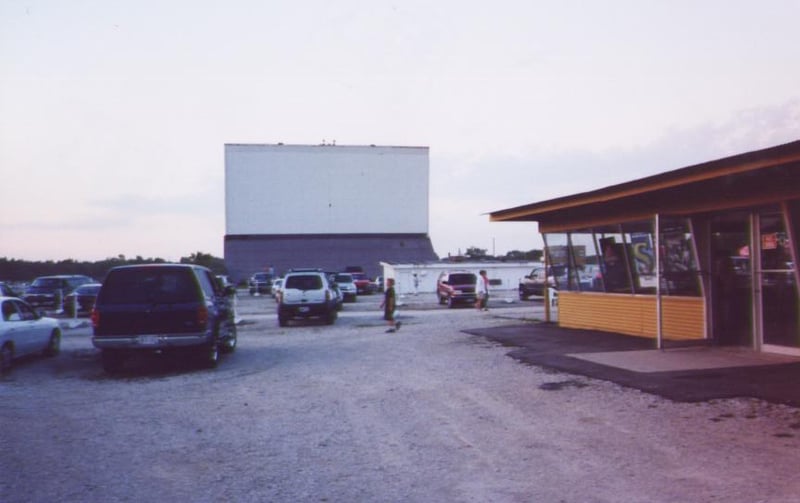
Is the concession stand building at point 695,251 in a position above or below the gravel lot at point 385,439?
above

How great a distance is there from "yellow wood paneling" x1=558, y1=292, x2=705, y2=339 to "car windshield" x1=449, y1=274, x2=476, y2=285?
48.1 ft

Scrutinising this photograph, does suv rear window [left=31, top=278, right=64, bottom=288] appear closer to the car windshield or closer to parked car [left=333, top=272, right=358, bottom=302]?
parked car [left=333, top=272, right=358, bottom=302]

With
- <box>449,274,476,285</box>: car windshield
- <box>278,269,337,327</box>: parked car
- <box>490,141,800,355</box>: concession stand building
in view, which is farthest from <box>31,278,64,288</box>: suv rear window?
<box>490,141,800,355</box>: concession stand building

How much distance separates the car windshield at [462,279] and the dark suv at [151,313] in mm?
21811

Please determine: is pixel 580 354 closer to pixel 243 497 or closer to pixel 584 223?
pixel 584 223

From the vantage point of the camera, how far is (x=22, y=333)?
584 inches

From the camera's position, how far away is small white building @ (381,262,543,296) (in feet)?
172

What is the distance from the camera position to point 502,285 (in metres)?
53.9

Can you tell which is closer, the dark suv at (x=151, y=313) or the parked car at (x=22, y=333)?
the dark suv at (x=151, y=313)

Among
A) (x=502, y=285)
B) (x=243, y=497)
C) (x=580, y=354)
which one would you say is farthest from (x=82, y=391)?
(x=502, y=285)

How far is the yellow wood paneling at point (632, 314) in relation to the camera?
15.0 meters

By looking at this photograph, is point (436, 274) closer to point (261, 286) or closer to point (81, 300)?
point (261, 286)

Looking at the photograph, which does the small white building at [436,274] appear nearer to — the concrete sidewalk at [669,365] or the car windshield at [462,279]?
the car windshield at [462,279]

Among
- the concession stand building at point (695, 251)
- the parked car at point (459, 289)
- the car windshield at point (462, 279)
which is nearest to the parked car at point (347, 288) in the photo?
the parked car at point (459, 289)
